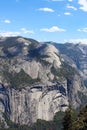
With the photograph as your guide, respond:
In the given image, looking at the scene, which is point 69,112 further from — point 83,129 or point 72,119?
point 83,129

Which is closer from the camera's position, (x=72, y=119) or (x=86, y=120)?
(x=86, y=120)

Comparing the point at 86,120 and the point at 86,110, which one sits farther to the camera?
the point at 86,110

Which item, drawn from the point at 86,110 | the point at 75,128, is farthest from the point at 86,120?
the point at 86,110

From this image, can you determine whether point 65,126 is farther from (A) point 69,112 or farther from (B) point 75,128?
(B) point 75,128

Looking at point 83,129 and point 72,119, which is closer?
point 83,129

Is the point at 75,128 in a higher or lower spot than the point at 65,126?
higher

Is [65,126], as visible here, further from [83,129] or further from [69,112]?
[83,129]

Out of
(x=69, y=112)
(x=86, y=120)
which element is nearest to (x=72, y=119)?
(x=69, y=112)
